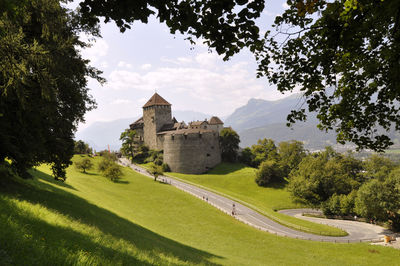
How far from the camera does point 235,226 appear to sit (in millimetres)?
31594

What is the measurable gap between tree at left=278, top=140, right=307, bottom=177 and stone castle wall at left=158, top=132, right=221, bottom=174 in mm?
21569

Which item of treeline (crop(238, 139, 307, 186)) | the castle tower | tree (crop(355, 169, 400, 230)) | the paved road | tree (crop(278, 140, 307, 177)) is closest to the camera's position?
the paved road

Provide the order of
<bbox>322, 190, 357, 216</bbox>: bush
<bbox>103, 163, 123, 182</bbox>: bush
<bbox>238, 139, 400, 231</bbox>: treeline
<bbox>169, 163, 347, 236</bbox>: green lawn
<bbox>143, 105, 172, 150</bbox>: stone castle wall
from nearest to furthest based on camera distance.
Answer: <bbox>238, 139, 400, 231</bbox>: treeline
<bbox>322, 190, 357, 216</bbox>: bush
<bbox>103, 163, 123, 182</bbox>: bush
<bbox>169, 163, 347, 236</bbox>: green lawn
<bbox>143, 105, 172, 150</bbox>: stone castle wall

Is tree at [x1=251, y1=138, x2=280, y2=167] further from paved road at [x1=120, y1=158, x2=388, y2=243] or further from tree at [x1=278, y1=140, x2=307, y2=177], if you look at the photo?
paved road at [x1=120, y1=158, x2=388, y2=243]

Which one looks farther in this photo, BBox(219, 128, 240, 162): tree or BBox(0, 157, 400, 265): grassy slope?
BBox(219, 128, 240, 162): tree

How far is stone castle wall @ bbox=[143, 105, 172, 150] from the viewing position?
285 ft

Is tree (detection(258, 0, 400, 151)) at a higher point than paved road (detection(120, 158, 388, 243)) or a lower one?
higher

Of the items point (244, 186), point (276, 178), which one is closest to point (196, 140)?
point (244, 186)

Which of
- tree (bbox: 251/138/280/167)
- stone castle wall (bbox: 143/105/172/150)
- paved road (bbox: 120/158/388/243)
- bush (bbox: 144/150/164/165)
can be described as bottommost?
paved road (bbox: 120/158/388/243)

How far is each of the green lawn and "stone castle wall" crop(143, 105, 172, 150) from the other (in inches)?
894

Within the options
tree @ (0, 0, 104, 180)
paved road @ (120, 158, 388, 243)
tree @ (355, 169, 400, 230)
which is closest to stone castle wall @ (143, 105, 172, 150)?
paved road @ (120, 158, 388, 243)

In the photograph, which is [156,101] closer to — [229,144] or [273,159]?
[229,144]

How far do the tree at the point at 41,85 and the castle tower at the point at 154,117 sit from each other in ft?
230

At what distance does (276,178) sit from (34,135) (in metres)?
58.7
